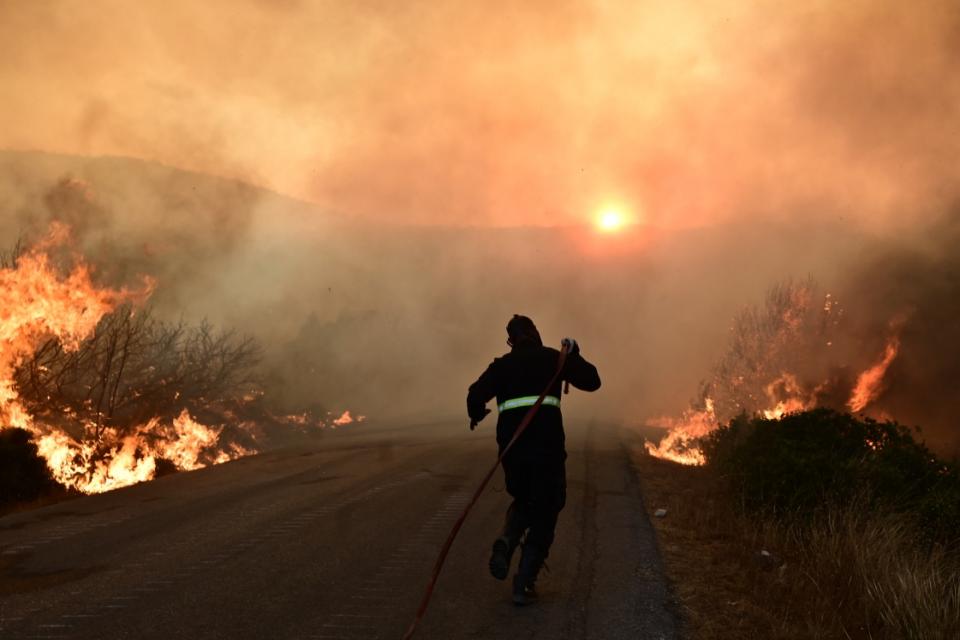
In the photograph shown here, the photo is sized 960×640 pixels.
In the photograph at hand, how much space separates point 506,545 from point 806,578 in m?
3.22

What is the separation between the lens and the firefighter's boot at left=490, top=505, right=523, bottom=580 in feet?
17.1

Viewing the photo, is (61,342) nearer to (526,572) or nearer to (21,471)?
(21,471)

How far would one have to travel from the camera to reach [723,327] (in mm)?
69188

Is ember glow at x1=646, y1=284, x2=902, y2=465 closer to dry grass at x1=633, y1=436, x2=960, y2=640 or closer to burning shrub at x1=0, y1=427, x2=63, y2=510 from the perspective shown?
dry grass at x1=633, y1=436, x2=960, y2=640

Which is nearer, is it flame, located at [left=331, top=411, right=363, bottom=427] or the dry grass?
the dry grass

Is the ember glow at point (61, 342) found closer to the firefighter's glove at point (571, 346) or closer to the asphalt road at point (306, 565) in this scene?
the asphalt road at point (306, 565)

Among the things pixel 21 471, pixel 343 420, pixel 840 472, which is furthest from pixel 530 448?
pixel 343 420

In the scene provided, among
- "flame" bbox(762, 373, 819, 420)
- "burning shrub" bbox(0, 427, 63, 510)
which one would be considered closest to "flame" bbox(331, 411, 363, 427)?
"burning shrub" bbox(0, 427, 63, 510)

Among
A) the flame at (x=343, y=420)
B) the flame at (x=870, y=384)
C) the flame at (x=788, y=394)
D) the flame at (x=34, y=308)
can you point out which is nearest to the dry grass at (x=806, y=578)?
the flame at (x=34, y=308)

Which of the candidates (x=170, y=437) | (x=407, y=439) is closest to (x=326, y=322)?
(x=407, y=439)

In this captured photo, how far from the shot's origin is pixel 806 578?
661 cm

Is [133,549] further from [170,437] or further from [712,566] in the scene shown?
[170,437]

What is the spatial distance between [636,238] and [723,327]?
22554 millimetres

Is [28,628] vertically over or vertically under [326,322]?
under
